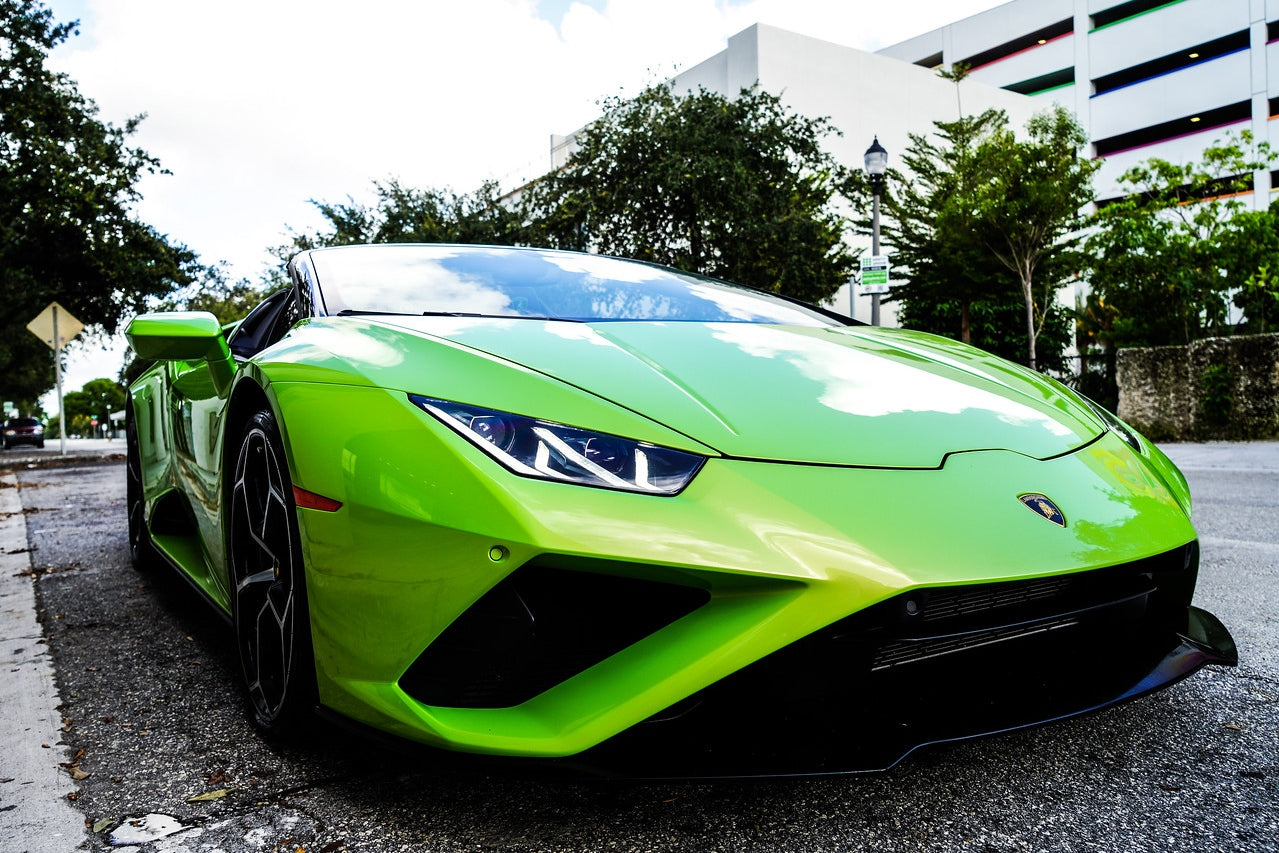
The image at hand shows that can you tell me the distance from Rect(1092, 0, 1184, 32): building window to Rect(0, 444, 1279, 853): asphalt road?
40532mm

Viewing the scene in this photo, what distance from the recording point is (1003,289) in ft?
70.6

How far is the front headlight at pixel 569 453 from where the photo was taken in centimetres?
137

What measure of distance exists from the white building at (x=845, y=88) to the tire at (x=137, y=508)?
20488 mm

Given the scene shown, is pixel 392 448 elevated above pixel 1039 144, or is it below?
below

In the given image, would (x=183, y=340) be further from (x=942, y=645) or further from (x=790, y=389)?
(x=942, y=645)

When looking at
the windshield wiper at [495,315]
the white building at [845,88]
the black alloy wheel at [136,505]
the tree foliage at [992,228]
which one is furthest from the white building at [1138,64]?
the windshield wiper at [495,315]

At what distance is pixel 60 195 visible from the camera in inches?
695

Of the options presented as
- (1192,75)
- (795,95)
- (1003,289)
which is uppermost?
(1192,75)

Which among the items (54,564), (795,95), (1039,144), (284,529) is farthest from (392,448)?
(795,95)

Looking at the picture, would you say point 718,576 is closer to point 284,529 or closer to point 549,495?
point 549,495

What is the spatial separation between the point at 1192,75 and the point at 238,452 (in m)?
39.4

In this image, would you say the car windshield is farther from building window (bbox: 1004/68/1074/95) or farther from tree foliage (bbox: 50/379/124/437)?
tree foliage (bbox: 50/379/124/437)

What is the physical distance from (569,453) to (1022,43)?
43748 millimetres

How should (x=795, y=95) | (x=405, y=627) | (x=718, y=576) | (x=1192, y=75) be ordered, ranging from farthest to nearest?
(x=1192, y=75)
(x=795, y=95)
(x=405, y=627)
(x=718, y=576)
